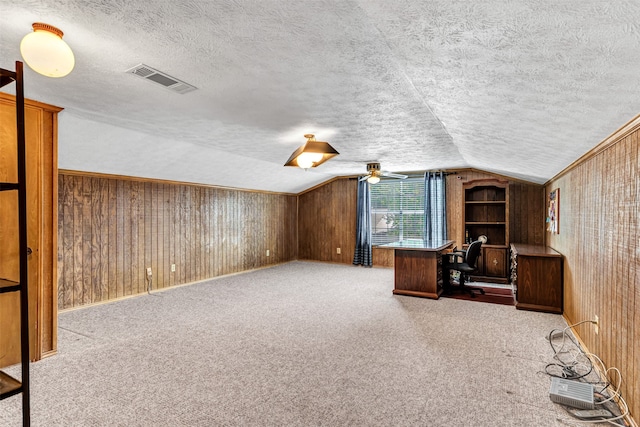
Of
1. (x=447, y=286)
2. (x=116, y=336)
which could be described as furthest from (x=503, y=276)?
(x=116, y=336)

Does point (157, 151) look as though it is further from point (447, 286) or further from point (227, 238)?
point (447, 286)

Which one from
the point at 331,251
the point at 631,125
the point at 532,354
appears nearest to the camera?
the point at 631,125

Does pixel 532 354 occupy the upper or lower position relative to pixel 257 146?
lower

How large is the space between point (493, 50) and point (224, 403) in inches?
97.8

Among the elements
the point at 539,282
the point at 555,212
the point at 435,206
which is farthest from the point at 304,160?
the point at 435,206

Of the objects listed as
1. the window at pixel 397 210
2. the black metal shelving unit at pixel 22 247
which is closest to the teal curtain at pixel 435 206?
the window at pixel 397 210

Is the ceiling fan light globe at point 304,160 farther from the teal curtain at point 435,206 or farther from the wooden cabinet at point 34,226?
the teal curtain at point 435,206

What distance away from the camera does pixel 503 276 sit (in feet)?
19.7

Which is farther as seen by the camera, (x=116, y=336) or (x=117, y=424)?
(x=116, y=336)

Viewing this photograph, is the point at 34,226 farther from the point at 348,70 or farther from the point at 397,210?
the point at 397,210

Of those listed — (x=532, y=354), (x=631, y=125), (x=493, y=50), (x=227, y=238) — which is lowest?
(x=532, y=354)

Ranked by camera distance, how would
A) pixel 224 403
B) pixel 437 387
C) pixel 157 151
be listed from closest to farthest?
pixel 224 403, pixel 437 387, pixel 157 151

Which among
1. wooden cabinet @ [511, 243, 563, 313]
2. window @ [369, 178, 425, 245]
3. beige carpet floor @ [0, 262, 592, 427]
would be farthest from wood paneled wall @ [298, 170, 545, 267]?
beige carpet floor @ [0, 262, 592, 427]

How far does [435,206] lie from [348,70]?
5400mm
